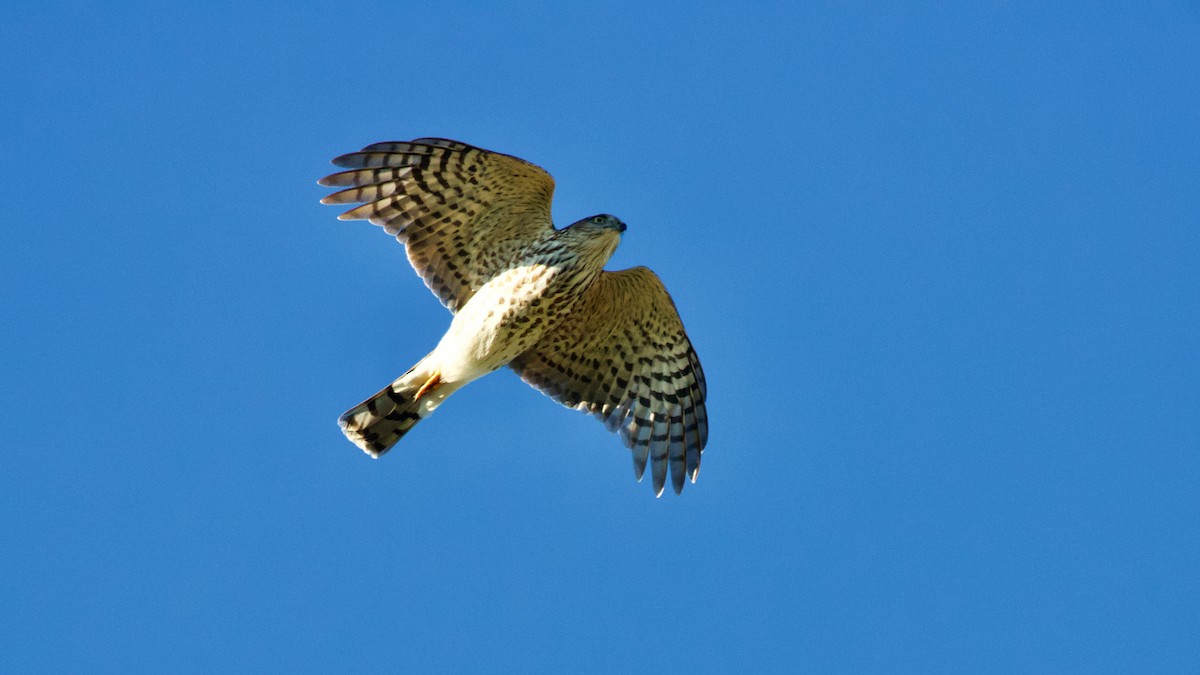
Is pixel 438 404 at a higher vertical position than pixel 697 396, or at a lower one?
lower

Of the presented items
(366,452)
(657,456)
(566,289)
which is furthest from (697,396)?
(366,452)

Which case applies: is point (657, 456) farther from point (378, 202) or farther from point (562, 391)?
point (378, 202)

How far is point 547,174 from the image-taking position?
35.8ft

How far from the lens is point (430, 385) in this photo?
1117 centimetres

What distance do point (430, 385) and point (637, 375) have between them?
1.59m

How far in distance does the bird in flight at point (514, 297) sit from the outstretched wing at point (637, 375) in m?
0.01

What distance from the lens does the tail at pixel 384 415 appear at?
11.2m

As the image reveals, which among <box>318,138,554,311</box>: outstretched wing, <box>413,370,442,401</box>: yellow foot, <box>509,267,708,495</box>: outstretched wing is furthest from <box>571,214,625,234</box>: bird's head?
<box>413,370,442,401</box>: yellow foot

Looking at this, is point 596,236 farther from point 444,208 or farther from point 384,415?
point 384,415

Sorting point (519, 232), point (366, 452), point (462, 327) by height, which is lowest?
point (366, 452)

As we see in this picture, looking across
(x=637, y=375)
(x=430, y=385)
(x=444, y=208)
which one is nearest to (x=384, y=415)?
(x=430, y=385)

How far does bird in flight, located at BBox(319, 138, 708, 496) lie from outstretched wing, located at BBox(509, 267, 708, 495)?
0.01 meters

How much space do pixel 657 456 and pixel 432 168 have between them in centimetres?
262

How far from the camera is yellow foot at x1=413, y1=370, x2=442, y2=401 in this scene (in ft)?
36.4
